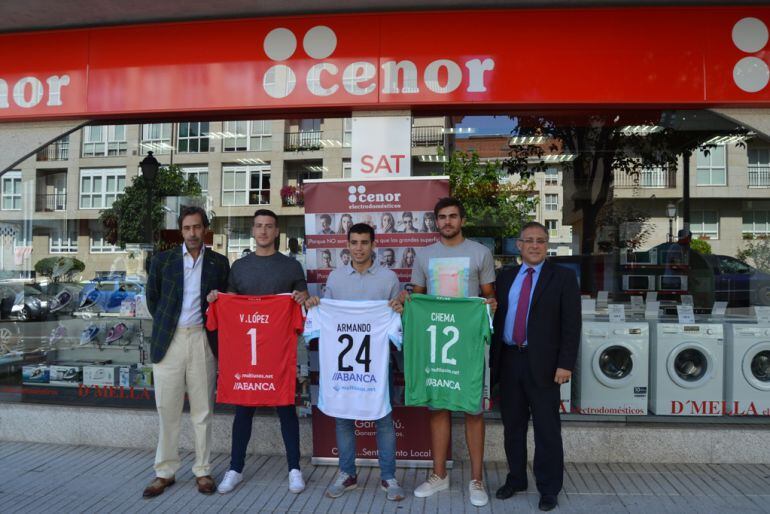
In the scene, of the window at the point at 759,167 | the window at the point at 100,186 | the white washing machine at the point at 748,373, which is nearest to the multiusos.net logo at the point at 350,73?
the window at the point at 100,186

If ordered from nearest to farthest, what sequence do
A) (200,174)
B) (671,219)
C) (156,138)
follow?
(671,219), (156,138), (200,174)

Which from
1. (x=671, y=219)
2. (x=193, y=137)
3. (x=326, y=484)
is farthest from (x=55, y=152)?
(x=671, y=219)

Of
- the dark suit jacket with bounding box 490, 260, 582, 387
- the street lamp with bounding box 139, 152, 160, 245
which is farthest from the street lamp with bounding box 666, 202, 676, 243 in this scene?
the street lamp with bounding box 139, 152, 160, 245

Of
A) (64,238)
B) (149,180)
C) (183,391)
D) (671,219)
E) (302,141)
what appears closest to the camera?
(183,391)

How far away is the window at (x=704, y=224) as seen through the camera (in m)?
5.84

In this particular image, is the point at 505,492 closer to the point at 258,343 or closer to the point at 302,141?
the point at 258,343

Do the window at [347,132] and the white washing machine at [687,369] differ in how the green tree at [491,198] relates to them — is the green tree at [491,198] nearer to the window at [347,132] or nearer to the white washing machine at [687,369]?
the window at [347,132]

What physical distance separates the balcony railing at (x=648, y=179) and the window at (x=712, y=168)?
25 cm

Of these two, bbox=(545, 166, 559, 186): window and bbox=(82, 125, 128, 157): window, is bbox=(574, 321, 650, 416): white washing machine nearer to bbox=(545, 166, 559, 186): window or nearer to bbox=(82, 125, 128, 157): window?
bbox=(545, 166, 559, 186): window

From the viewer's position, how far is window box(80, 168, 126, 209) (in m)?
6.36

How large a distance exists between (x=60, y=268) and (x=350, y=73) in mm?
4018

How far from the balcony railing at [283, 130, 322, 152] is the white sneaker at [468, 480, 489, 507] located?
3.43 m

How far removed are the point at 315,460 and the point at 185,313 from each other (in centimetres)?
165

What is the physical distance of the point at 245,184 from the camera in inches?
238
